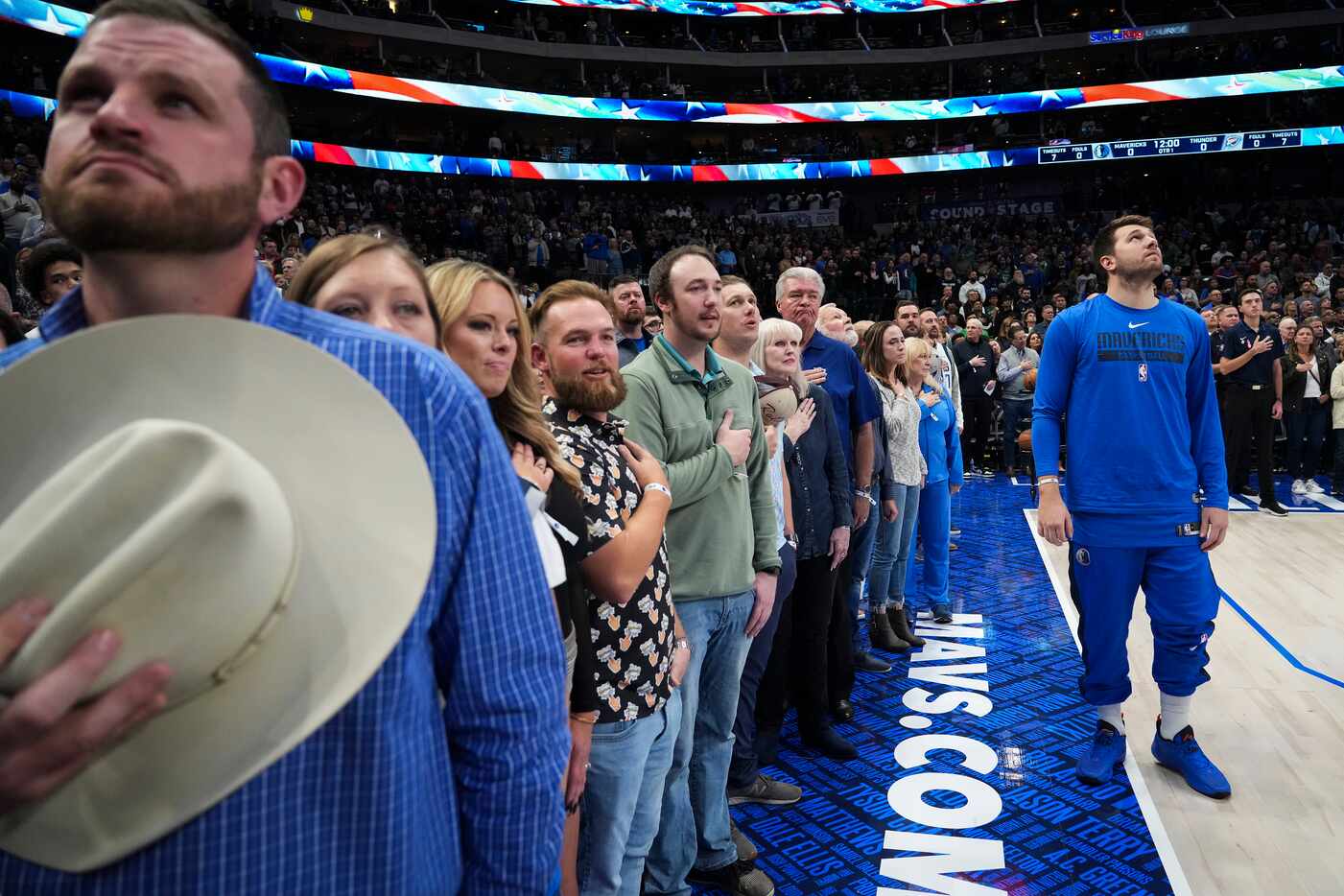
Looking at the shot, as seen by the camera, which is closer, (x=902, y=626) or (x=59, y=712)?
(x=59, y=712)

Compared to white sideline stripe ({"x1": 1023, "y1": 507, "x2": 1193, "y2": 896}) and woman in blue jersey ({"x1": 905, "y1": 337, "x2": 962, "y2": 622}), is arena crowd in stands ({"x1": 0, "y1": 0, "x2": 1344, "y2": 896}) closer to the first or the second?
woman in blue jersey ({"x1": 905, "y1": 337, "x2": 962, "y2": 622})

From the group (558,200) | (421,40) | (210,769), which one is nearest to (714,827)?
(210,769)

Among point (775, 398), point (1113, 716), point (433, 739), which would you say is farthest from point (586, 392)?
point (1113, 716)

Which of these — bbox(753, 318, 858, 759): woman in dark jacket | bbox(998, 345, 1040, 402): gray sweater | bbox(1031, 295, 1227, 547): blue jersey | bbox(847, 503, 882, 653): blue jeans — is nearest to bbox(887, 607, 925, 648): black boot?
bbox(847, 503, 882, 653): blue jeans

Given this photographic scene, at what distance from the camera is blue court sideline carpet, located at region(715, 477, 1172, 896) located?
105 inches

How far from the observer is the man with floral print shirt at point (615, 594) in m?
1.90

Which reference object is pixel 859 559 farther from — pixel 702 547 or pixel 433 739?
pixel 433 739

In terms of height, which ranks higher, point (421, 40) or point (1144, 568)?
point (421, 40)

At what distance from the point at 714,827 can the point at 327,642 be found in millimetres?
2129

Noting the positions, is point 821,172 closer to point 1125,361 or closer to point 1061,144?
point 1061,144

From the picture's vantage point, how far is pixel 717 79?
3042 cm

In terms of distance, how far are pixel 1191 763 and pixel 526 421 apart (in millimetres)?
2891

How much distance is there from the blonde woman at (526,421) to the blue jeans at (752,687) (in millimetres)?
1200

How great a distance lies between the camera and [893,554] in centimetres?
477
